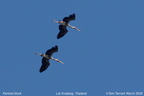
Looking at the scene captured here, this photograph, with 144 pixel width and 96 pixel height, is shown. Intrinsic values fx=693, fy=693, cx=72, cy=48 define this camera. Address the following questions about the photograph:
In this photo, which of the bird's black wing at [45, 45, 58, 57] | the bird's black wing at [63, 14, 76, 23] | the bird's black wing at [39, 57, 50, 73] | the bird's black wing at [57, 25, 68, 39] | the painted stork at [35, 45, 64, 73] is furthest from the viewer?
the bird's black wing at [57, 25, 68, 39]

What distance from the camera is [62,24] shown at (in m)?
76.1

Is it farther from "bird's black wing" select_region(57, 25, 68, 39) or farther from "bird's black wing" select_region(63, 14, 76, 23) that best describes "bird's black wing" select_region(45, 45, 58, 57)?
"bird's black wing" select_region(63, 14, 76, 23)

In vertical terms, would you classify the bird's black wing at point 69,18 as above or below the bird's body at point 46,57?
above

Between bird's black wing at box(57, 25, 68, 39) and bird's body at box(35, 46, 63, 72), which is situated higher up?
bird's black wing at box(57, 25, 68, 39)

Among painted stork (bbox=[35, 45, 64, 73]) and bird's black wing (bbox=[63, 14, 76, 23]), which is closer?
painted stork (bbox=[35, 45, 64, 73])

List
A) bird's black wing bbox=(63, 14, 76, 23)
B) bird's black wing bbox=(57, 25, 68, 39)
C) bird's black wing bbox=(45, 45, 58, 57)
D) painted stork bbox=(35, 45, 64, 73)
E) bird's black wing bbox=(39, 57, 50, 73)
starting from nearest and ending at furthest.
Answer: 1. bird's black wing bbox=(45, 45, 58, 57)
2. painted stork bbox=(35, 45, 64, 73)
3. bird's black wing bbox=(39, 57, 50, 73)
4. bird's black wing bbox=(63, 14, 76, 23)
5. bird's black wing bbox=(57, 25, 68, 39)

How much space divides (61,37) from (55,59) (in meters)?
2.57

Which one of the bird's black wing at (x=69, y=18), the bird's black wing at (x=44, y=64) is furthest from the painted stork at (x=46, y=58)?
the bird's black wing at (x=69, y=18)

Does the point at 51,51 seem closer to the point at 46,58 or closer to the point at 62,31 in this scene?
the point at 46,58

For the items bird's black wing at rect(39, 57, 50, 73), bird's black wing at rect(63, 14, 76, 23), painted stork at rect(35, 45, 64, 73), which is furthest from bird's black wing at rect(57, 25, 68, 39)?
bird's black wing at rect(39, 57, 50, 73)

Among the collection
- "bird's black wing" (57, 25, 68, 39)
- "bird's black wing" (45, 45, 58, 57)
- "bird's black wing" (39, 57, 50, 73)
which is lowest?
"bird's black wing" (39, 57, 50, 73)

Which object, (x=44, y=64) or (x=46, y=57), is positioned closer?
(x=46, y=57)

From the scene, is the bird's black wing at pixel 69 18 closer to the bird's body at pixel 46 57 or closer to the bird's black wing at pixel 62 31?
the bird's black wing at pixel 62 31

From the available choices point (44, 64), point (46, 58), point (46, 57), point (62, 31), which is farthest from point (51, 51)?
point (62, 31)
